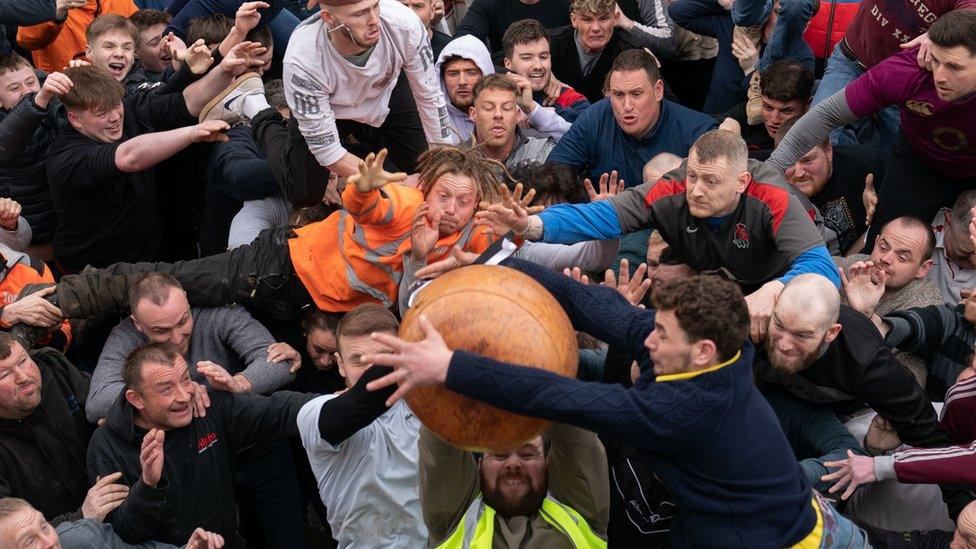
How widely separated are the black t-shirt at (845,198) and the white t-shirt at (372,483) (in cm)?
335

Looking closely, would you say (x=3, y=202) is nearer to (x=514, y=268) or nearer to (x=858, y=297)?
(x=514, y=268)

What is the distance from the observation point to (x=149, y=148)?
7.32 metres

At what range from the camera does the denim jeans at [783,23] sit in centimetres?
816

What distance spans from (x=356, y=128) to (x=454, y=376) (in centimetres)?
371

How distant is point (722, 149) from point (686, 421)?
2213 millimetres

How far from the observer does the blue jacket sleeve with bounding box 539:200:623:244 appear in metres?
6.39

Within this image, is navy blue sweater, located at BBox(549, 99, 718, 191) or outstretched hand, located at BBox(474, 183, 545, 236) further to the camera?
navy blue sweater, located at BBox(549, 99, 718, 191)

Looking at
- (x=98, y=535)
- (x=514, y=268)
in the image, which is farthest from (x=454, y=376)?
(x=98, y=535)

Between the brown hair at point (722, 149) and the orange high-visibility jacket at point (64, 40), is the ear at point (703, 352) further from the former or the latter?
the orange high-visibility jacket at point (64, 40)

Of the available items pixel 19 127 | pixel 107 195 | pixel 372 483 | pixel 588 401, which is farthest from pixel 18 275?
pixel 588 401

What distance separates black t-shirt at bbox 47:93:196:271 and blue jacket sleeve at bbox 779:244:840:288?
13.8ft

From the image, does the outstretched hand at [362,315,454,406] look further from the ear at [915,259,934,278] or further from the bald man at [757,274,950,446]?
the ear at [915,259,934,278]

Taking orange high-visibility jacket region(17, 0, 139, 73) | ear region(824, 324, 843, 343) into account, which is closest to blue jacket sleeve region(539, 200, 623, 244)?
ear region(824, 324, 843, 343)

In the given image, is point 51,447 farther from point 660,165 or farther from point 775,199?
point 775,199
